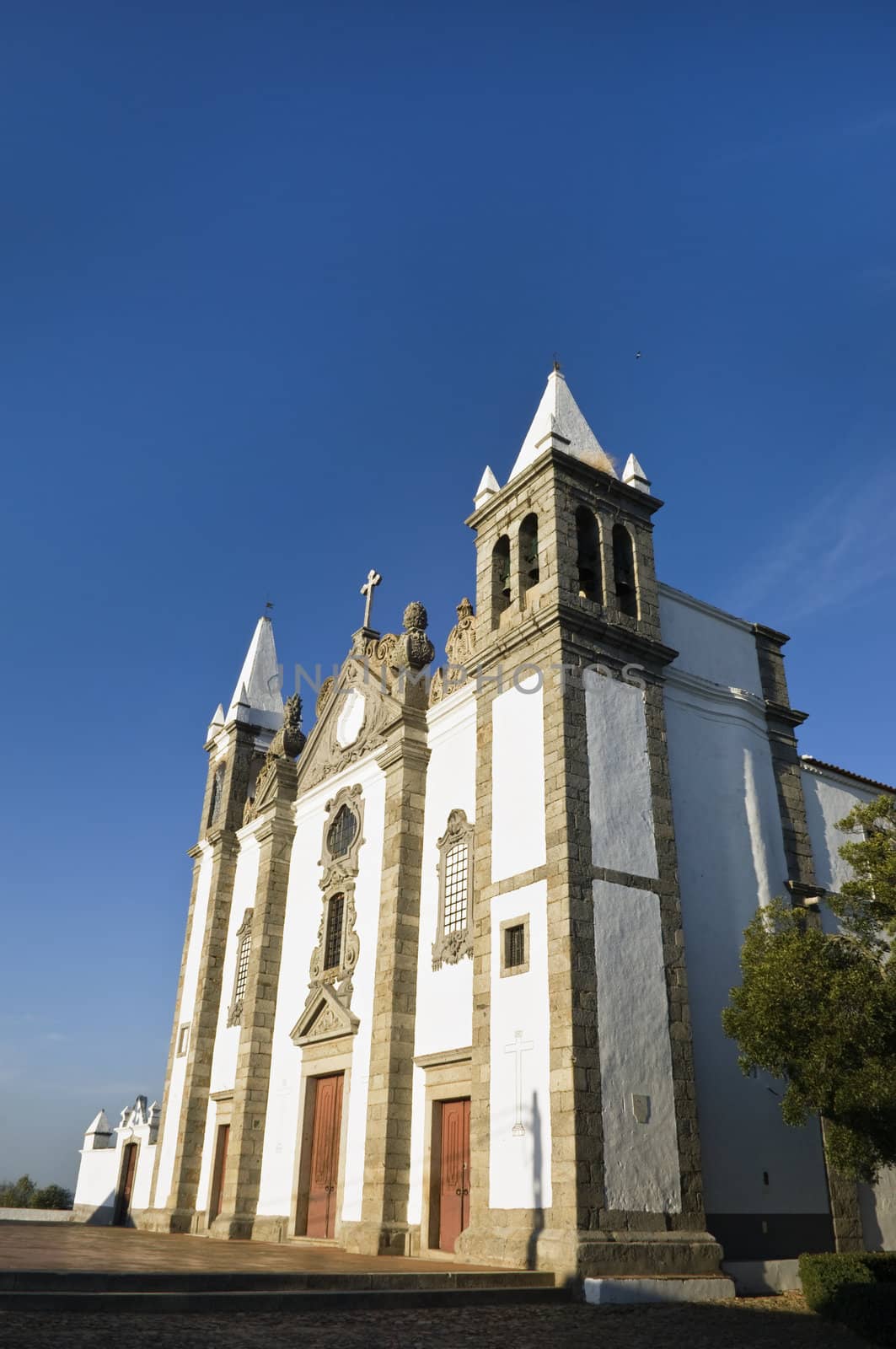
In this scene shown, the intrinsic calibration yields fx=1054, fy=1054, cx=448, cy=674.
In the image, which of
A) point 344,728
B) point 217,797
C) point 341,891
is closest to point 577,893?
point 341,891

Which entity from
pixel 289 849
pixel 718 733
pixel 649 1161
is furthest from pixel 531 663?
pixel 289 849

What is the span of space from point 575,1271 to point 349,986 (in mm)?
8402

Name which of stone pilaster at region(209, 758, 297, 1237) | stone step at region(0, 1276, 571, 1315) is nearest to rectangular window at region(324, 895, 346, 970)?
stone pilaster at region(209, 758, 297, 1237)

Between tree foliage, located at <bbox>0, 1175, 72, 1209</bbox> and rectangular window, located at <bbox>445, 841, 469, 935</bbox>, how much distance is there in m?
33.4

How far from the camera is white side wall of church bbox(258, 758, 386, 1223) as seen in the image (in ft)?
60.7

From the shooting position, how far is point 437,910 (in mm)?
18375

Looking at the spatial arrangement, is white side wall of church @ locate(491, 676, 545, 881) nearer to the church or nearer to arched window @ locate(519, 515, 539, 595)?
the church

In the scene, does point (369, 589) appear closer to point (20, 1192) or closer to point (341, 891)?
point (341, 891)

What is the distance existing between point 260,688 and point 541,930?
1756 centimetres

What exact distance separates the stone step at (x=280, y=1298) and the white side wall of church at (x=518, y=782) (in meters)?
5.51

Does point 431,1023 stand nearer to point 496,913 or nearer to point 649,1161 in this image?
point 496,913

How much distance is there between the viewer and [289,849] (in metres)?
24.9

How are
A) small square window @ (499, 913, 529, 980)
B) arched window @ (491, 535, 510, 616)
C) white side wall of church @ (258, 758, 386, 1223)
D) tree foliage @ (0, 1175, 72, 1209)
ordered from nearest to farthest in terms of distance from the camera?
1. small square window @ (499, 913, 529, 980)
2. white side wall of church @ (258, 758, 386, 1223)
3. arched window @ (491, 535, 510, 616)
4. tree foliage @ (0, 1175, 72, 1209)

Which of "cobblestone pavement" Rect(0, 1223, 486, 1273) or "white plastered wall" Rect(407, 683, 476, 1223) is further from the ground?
"white plastered wall" Rect(407, 683, 476, 1223)
